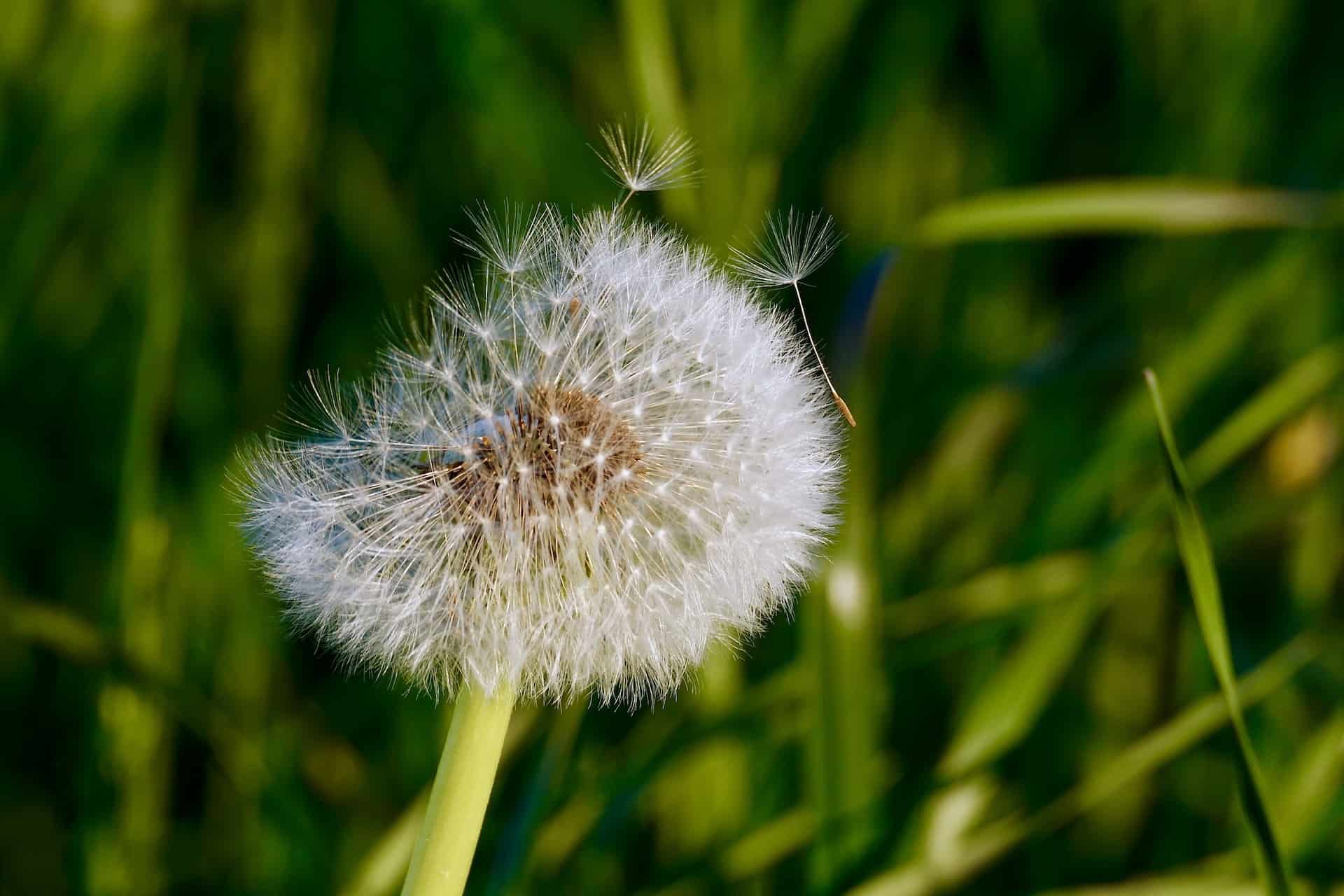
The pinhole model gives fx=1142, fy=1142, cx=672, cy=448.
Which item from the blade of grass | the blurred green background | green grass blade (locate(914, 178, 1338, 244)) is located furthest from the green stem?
green grass blade (locate(914, 178, 1338, 244))

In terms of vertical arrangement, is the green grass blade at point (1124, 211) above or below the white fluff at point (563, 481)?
above

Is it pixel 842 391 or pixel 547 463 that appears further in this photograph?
pixel 842 391

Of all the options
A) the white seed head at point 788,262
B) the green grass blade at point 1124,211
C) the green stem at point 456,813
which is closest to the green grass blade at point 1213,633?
the white seed head at point 788,262

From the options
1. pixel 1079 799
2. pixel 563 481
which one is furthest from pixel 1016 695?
pixel 563 481

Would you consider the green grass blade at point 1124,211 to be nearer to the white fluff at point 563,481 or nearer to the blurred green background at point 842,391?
the blurred green background at point 842,391

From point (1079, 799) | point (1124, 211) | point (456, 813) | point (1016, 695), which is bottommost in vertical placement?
point (456, 813)

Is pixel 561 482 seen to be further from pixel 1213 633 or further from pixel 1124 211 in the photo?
pixel 1124 211

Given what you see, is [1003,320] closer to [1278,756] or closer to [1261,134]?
[1261,134]
